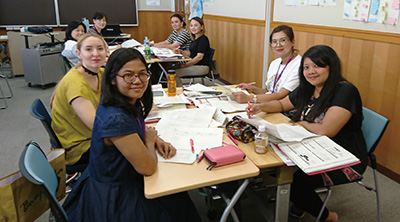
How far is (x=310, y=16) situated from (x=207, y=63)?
1.64m

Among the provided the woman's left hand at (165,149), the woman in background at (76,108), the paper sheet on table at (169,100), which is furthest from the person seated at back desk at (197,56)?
the woman's left hand at (165,149)

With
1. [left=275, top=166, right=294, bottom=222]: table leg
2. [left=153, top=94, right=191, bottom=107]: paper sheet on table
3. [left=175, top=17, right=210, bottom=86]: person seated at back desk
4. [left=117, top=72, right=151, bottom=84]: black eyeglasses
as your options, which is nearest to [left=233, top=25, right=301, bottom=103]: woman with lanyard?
[left=153, top=94, right=191, bottom=107]: paper sheet on table

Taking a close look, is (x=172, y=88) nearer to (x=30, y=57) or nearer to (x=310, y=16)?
(x=310, y=16)

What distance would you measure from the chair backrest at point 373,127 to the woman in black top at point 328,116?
5cm

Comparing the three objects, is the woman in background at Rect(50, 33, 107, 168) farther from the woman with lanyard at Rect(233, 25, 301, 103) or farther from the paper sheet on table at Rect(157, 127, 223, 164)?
the woman with lanyard at Rect(233, 25, 301, 103)

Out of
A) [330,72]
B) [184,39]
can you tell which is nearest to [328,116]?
[330,72]

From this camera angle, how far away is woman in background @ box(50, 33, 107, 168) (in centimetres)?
192

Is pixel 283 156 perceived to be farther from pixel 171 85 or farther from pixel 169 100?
pixel 171 85

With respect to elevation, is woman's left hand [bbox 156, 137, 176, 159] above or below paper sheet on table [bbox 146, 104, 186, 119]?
below

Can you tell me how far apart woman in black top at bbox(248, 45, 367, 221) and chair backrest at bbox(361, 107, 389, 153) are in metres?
0.05

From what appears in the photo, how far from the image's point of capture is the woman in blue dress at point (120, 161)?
138 centimetres

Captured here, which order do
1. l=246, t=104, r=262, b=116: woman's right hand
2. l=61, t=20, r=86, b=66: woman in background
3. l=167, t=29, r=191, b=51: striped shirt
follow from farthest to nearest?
l=167, t=29, r=191, b=51: striped shirt
l=61, t=20, r=86, b=66: woman in background
l=246, t=104, r=262, b=116: woman's right hand

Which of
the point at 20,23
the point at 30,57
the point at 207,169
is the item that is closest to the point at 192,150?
the point at 207,169

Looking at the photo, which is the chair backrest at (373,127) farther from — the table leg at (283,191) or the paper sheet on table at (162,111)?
the paper sheet on table at (162,111)
